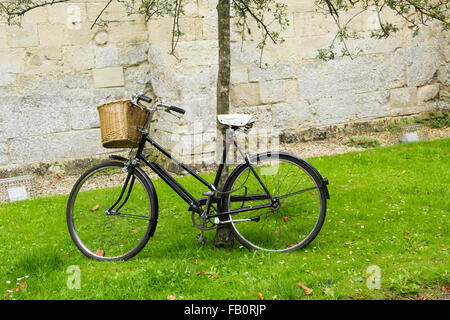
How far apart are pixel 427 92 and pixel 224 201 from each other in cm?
554

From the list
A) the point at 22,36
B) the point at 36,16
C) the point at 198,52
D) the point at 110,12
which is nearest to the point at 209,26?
the point at 198,52

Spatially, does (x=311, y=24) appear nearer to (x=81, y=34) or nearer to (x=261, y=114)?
(x=261, y=114)

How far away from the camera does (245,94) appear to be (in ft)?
23.3

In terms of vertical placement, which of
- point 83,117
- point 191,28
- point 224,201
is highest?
point 191,28

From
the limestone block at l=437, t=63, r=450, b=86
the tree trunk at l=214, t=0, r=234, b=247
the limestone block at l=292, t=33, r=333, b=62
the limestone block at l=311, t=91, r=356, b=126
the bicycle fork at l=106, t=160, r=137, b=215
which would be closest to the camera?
the bicycle fork at l=106, t=160, r=137, b=215

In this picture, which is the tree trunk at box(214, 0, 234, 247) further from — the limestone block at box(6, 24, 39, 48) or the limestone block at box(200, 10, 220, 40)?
the limestone block at box(6, 24, 39, 48)

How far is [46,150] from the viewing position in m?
6.74

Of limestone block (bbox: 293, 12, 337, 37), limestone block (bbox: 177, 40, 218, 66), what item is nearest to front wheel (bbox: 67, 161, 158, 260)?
limestone block (bbox: 177, 40, 218, 66)

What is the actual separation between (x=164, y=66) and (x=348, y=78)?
9.30ft

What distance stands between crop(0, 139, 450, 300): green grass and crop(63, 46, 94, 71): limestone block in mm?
2193

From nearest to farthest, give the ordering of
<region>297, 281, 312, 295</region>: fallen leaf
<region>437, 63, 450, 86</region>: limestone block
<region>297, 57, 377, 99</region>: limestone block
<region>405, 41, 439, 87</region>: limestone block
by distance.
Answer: <region>297, 281, 312, 295</region>: fallen leaf → <region>297, 57, 377, 99</region>: limestone block → <region>405, 41, 439, 87</region>: limestone block → <region>437, 63, 450, 86</region>: limestone block

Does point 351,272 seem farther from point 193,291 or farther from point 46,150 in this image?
point 46,150

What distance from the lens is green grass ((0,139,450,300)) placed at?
3.25 m

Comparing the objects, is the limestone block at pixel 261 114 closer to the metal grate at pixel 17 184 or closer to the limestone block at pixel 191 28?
the limestone block at pixel 191 28
